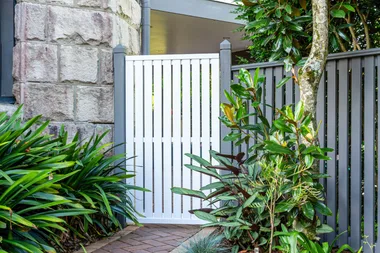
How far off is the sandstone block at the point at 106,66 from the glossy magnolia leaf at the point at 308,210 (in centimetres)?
238

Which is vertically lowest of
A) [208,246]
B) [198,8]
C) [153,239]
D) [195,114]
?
[153,239]

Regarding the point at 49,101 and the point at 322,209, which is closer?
the point at 322,209

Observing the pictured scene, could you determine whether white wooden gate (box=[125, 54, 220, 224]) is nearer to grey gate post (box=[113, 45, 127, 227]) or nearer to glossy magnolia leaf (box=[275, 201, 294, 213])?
grey gate post (box=[113, 45, 127, 227])

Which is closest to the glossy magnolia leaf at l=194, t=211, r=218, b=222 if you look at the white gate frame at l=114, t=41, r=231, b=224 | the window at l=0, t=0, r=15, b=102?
the white gate frame at l=114, t=41, r=231, b=224

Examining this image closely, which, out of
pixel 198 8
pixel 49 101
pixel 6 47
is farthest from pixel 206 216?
pixel 198 8

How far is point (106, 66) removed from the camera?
434cm

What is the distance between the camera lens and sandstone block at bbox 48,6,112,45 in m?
4.11

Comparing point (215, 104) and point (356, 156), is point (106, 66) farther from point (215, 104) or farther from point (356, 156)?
point (356, 156)

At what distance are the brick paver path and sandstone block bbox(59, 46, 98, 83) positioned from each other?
1.56 m

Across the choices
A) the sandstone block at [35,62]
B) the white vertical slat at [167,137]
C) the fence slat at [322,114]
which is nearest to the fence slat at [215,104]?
the white vertical slat at [167,137]

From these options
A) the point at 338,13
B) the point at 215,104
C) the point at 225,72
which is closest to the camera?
the point at 338,13

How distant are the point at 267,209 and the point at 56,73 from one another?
238 centimetres

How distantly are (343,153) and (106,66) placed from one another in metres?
2.41

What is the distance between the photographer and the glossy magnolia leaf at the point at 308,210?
280 centimetres
